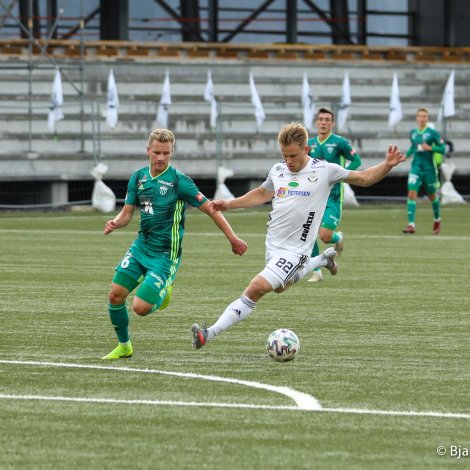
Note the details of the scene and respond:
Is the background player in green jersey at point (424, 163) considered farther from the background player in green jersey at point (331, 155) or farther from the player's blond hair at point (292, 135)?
the player's blond hair at point (292, 135)

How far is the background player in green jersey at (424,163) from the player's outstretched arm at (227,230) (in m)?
15.0

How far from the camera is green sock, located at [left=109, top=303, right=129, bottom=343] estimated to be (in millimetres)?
9992

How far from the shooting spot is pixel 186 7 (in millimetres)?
44281

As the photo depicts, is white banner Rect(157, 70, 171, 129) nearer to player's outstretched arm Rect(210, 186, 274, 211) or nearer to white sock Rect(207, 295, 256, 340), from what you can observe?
player's outstretched arm Rect(210, 186, 274, 211)

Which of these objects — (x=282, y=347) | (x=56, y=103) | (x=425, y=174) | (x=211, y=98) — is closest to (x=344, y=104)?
(x=211, y=98)

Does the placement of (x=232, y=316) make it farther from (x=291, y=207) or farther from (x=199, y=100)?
(x=199, y=100)

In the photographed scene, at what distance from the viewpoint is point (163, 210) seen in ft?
33.8

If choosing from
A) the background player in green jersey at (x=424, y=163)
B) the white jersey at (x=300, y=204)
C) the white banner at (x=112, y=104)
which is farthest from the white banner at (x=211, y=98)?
the white jersey at (x=300, y=204)

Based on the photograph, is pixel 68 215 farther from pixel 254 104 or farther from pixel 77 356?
pixel 77 356

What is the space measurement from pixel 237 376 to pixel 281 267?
1273 millimetres

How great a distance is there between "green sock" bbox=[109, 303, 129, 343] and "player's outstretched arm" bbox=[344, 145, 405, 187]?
6.55 ft

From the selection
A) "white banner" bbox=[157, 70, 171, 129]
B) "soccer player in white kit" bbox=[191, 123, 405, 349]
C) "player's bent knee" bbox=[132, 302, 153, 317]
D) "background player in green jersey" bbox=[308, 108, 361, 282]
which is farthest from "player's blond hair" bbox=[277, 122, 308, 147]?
"white banner" bbox=[157, 70, 171, 129]

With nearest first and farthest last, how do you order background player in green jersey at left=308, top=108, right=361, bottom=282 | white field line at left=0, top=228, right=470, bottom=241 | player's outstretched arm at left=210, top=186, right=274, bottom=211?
1. player's outstretched arm at left=210, top=186, right=274, bottom=211
2. background player in green jersey at left=308, top=108, right=361, bottom=282
3. white field line at left=0, top=228, right=470, bottom=241

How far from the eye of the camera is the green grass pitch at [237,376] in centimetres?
677
